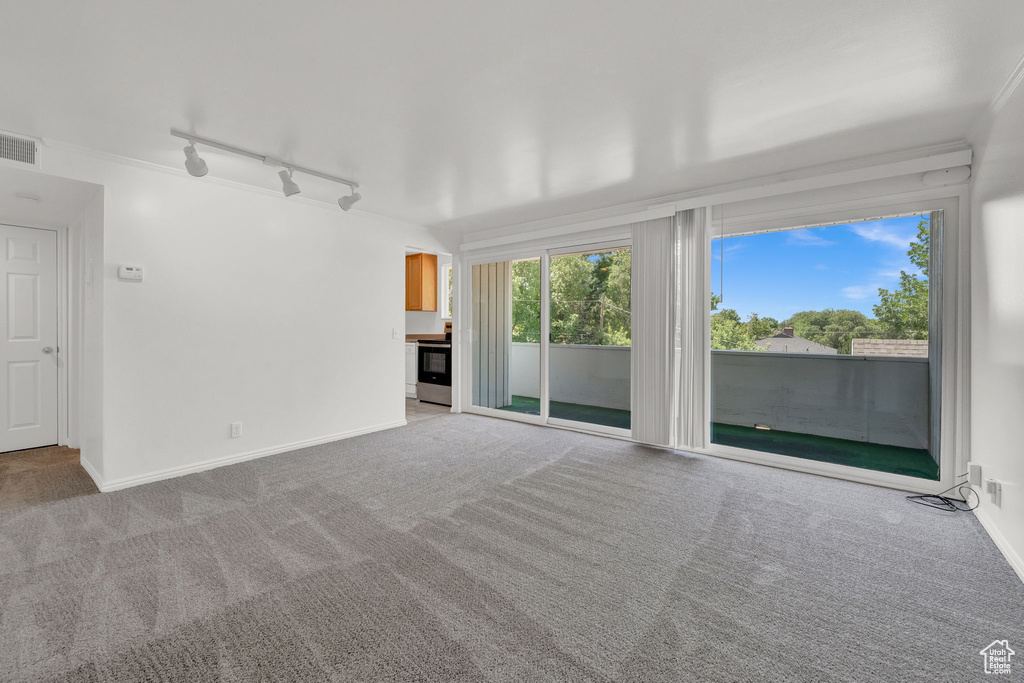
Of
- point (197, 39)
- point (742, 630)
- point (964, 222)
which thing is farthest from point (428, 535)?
point (964, 222)

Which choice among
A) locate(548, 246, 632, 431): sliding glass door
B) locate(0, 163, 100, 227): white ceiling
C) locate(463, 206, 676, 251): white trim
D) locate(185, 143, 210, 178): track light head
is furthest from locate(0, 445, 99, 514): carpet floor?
locate(463, 206, 676, 251): white trim

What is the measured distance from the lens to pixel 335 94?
2338 millimetres

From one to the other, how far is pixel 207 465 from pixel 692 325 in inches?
170

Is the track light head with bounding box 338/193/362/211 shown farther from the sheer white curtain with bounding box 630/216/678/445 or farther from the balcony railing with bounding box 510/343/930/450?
the balcony railing with bounding box 510/343/930/450

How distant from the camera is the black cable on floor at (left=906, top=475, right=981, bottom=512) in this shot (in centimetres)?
277

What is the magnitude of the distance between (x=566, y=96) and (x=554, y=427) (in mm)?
A: 3551

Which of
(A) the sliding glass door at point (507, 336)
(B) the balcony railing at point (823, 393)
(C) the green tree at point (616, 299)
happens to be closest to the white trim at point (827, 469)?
(B) the balcony railing at point (823, 393)

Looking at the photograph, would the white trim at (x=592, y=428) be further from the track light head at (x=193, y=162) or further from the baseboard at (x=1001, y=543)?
the track light head at (x=193, y=162)

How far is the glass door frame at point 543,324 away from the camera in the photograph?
4.64 metres

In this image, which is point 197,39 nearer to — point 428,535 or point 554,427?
point 428,535

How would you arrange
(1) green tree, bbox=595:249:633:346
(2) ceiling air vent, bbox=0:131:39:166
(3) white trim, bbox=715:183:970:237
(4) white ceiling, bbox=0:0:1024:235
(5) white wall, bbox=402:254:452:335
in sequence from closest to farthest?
(4) white ceiling, bbox=0:0:1024:235 < (2) ceiling air vent, bbox=0:131:39:166 < (3) white trim, bbox=715:183:970:237 < (1) green tree, bbox=595:249:633:346 < (5) white wall, bbox=402:254:452:335

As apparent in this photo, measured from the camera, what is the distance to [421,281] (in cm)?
714

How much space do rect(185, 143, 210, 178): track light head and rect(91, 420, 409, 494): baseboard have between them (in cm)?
224

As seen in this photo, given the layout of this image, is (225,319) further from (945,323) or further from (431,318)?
(945,323)
